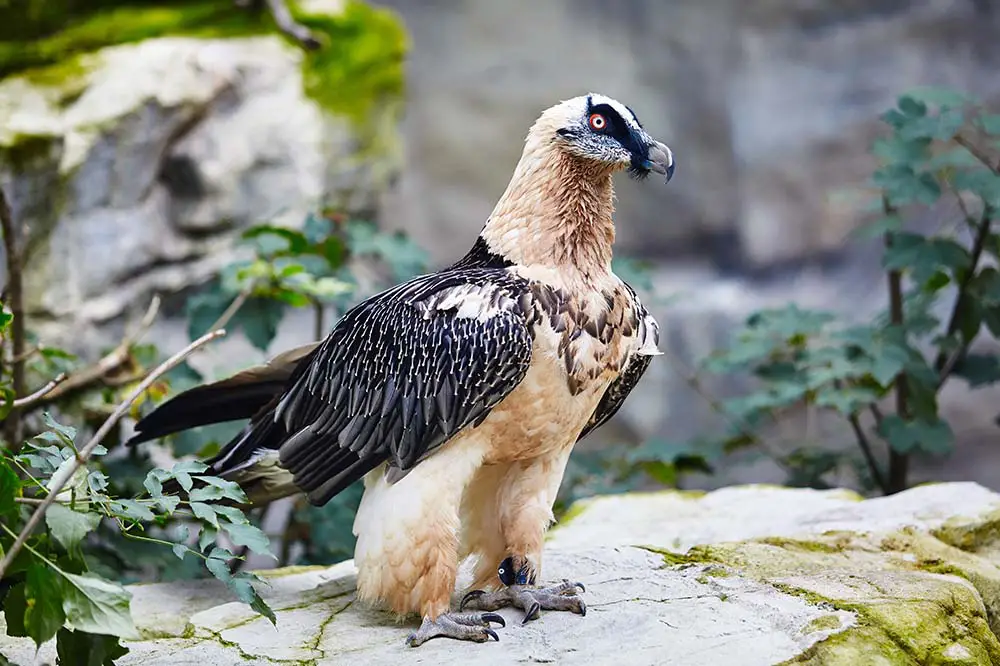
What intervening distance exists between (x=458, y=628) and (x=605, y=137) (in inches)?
49.9

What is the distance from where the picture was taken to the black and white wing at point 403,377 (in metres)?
2.62

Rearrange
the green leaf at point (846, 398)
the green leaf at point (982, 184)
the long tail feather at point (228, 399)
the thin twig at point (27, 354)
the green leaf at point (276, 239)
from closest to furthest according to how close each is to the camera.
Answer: the long tail feather at point (228, 399) → the thin twig at point (27, 354) → the green leaf at point (276, 239) → the green leaf at point (982, 184) → the green leaf at point (846, 398)

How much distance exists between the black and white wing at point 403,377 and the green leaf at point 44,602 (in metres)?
0.83

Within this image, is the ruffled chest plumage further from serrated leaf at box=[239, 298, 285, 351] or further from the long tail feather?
serrated leaf at box=[239, 298, 285, 351]

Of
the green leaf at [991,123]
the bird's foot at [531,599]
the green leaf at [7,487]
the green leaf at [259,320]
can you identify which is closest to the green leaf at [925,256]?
the green leaf at [991,123]

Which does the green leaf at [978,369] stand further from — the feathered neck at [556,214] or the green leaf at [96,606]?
the green leaf at [96,606]

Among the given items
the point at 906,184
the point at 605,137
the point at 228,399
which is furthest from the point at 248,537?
the point at 906,184

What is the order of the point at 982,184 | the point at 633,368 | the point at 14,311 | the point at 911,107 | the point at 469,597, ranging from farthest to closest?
the point at 911,107 → the point at 982,184 → the point at 14,311 → the point at 633,368 → the point at 469,597

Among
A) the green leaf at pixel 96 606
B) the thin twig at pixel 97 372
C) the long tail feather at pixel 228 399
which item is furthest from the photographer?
the thin twig at pixel 97 372

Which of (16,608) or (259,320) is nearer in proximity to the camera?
(16,608)

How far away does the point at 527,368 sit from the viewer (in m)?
2.64

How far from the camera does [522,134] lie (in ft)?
24.8

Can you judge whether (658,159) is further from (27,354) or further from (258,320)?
(27,354)

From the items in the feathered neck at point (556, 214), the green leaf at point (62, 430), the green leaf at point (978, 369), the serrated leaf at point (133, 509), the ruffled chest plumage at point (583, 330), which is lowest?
the green leaf at point (978, 369)
